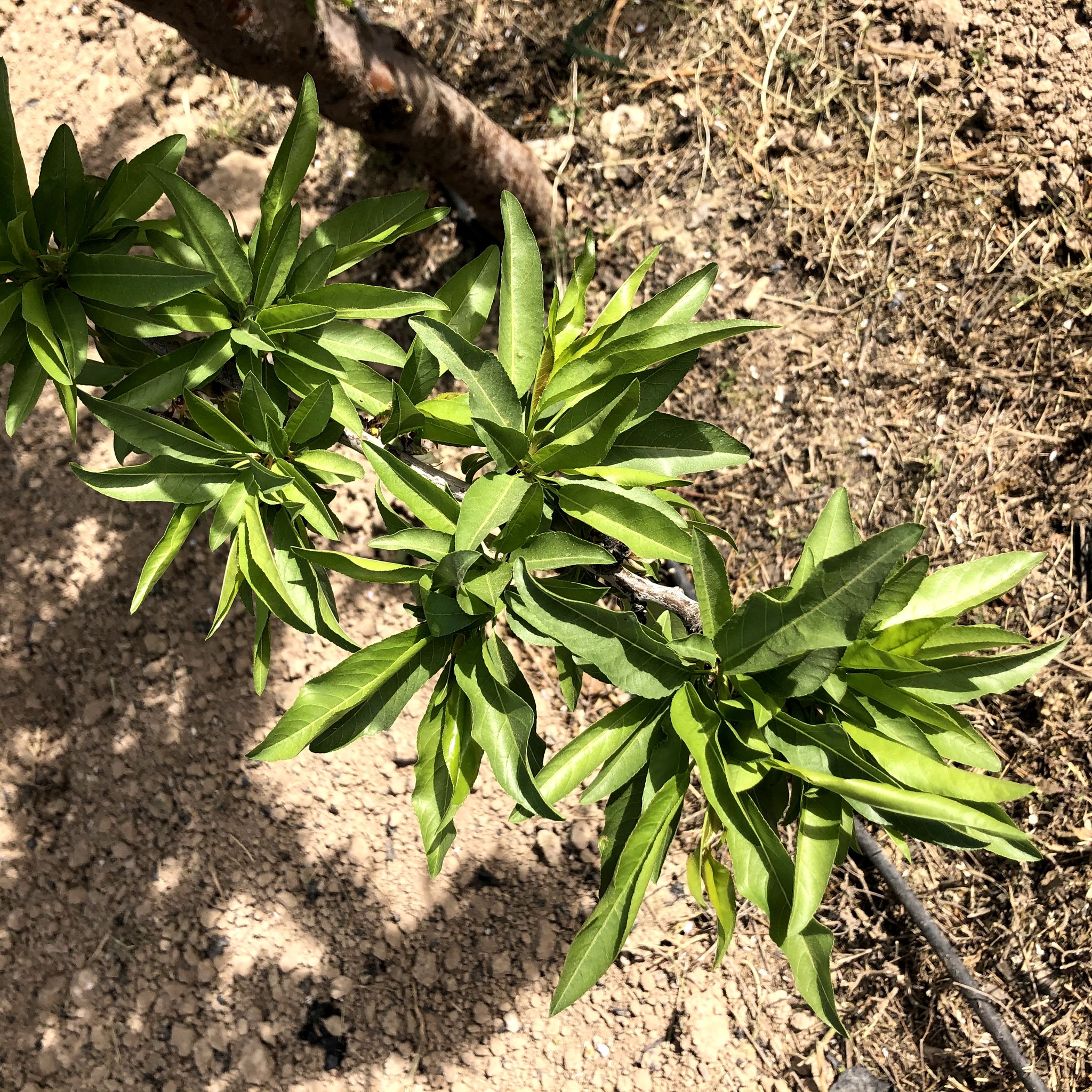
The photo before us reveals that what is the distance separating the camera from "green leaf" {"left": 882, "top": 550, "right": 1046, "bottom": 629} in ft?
5.58

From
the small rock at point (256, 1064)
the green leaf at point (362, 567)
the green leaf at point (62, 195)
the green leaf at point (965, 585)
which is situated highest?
the green leaf at point (62, 195)

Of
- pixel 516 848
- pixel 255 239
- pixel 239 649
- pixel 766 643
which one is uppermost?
pixel 255 239

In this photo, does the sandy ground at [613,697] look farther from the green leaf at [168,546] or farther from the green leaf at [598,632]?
the green leaf at [598,632]

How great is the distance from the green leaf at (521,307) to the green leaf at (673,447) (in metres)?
0.24

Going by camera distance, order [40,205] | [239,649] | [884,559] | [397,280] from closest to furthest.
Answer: [884,559] → [40,205] → [239,649] → [397,280]

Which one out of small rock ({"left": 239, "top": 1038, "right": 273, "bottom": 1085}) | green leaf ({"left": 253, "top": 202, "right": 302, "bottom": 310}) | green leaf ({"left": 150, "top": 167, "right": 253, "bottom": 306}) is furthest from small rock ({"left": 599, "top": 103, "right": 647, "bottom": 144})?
small rock ({"left": 239, "top": 1038, "right": 273, "bottom": 1085})

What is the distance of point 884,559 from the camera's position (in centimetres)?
128

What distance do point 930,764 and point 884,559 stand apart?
1.30 feet

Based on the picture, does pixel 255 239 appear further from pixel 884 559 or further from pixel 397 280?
pixel 397 280

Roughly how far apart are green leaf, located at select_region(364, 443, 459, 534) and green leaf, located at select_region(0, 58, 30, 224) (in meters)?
0.81

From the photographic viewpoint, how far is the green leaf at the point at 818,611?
1.28 m

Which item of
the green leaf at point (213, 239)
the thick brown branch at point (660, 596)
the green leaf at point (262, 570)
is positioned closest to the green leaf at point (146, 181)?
the green leaf at point (213, 239)

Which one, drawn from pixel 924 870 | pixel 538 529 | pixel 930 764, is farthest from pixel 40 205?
pixel 924 870

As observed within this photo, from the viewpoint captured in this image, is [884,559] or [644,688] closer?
[884,559]
